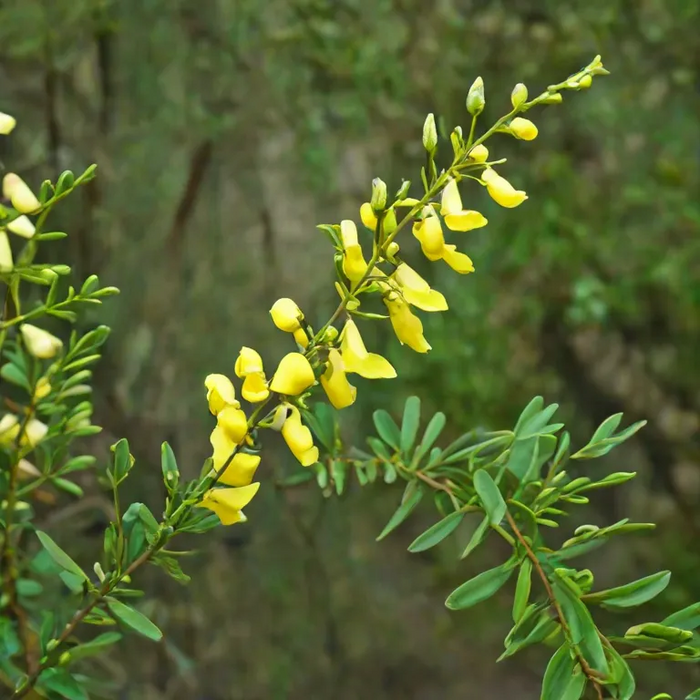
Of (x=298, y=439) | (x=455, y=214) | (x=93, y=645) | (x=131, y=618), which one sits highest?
(x=455, y=214)

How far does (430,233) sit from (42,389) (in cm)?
27

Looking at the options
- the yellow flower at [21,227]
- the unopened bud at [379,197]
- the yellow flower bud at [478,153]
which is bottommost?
the yellow flower at [21,227]

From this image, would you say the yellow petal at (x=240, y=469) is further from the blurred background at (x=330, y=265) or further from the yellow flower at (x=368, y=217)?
the blurred background at (x=330, y=265)

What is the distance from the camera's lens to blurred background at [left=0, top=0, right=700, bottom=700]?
0.77 m

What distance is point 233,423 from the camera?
1.12 feet

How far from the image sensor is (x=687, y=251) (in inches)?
34.0

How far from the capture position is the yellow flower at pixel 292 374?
34cm

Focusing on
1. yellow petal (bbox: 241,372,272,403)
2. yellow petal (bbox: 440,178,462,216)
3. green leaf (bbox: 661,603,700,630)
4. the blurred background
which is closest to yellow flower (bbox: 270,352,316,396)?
yellow petal (bbox: 241,372,272,403)

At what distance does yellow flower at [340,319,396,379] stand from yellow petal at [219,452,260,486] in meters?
0.07

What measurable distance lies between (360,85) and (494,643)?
69 centimetres

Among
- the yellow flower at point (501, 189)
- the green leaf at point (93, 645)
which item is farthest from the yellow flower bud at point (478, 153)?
the green leaf at point (93, 645)

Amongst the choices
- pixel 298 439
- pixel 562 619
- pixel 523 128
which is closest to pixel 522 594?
pixel 562 619

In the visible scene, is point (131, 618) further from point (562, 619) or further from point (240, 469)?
point (562, 619)

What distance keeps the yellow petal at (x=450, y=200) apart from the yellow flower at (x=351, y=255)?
0.16ft
